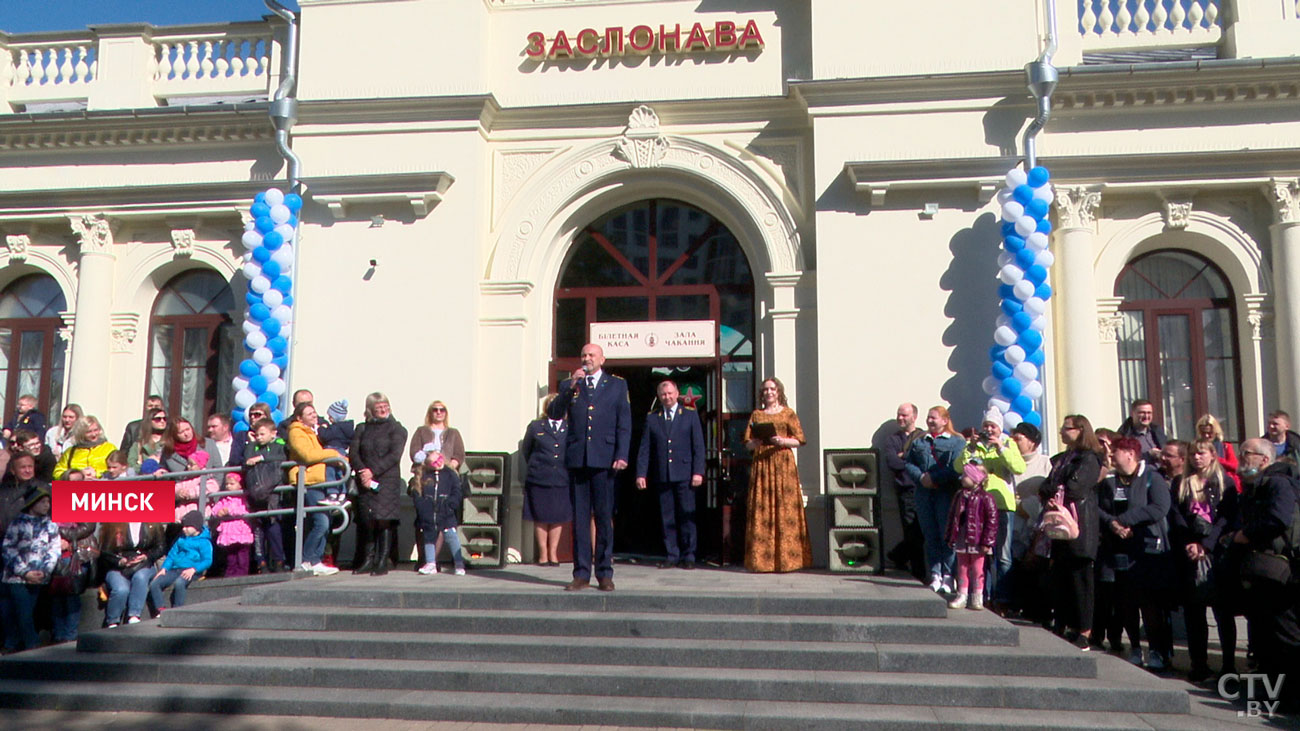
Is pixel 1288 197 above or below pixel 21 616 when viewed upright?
above

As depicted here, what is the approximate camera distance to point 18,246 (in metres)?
13.1

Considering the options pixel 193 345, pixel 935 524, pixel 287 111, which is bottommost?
pixel 935 524

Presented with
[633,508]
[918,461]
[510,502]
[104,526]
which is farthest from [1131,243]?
[104,526]

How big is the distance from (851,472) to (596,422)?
10.1ft

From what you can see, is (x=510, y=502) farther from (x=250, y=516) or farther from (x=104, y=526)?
(x=104, y=526)

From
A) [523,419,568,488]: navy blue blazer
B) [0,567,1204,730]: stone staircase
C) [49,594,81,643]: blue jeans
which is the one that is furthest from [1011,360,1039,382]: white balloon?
[49,594,81,643]: blue jeans

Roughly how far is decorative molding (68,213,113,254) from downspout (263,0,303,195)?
2.42m

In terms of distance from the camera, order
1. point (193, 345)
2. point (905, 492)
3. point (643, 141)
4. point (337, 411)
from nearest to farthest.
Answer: point (905, 492), point (337, 411), point (643, 141), point (193, 345)

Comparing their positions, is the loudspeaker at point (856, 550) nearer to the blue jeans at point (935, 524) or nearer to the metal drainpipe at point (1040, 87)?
the blue jeans at point (935, 524)

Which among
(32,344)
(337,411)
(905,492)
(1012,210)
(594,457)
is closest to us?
(594,457)

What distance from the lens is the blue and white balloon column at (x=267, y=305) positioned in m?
11.2

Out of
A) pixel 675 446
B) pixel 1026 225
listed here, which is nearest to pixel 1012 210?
pixel 1026 225

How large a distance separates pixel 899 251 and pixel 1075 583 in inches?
174

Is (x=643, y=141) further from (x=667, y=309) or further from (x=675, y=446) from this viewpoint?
(x=675, y=446)
